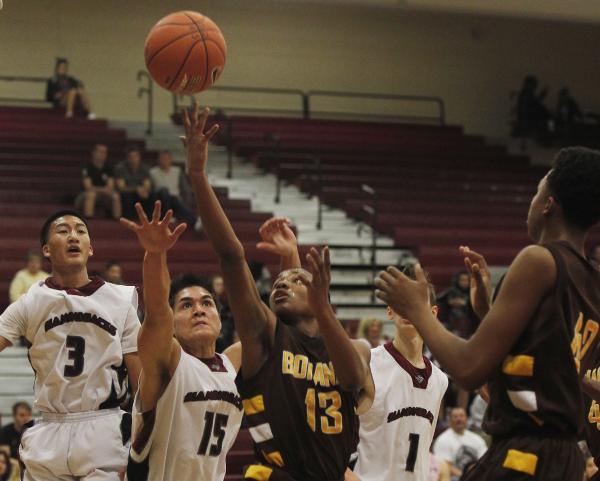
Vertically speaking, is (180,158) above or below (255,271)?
above

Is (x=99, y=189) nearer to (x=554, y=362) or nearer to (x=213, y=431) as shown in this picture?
(x=213, y=431)

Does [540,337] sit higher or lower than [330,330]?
higher

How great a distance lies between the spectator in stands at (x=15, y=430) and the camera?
994cm

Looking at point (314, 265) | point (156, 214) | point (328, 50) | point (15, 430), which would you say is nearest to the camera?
point (314, 265)

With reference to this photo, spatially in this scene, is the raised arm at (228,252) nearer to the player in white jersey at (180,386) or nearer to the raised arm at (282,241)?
the player in white jersey at (180,386)

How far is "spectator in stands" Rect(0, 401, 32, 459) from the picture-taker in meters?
9.94

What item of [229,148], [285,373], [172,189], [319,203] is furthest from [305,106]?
[285,373]

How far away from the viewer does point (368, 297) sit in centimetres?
1502

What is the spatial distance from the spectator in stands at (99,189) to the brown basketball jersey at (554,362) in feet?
37.0

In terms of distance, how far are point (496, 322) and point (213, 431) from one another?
6.71 feet

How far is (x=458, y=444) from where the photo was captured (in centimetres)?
1099

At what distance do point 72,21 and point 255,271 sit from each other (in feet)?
31.3

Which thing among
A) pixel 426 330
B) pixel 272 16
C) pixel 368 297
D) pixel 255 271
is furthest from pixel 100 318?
pixel 272 16

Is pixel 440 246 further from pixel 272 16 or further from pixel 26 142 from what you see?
pixel 272 16
